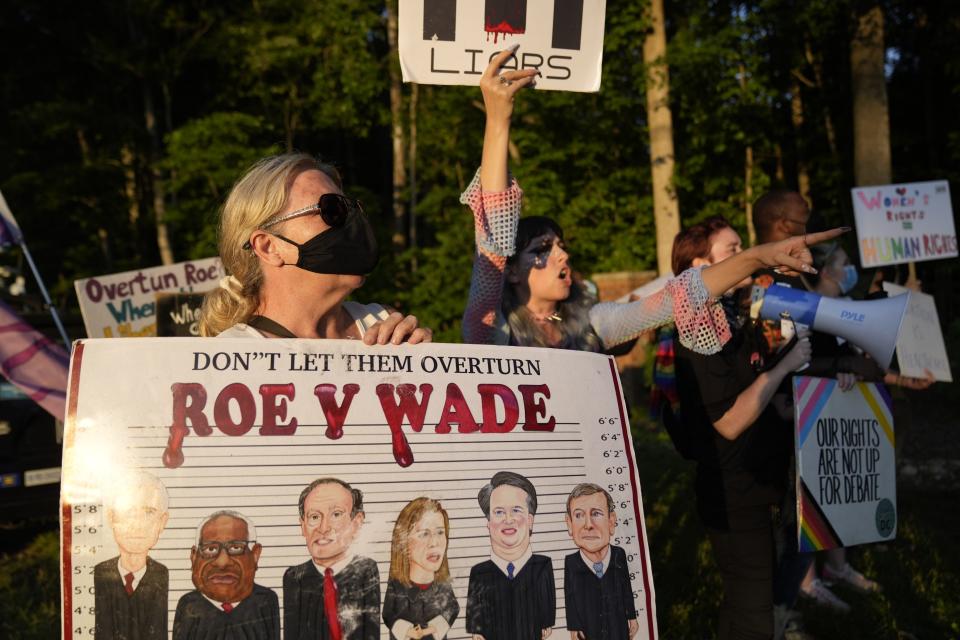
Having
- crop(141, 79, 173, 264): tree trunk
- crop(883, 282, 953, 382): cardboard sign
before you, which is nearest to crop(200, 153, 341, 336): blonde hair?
crop(883, 282, 953, 382): cardboard sign

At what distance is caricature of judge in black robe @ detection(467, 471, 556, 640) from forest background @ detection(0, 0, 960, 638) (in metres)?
3.76

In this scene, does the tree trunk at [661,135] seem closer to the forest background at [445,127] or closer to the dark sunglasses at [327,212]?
the forest background at [445,127]

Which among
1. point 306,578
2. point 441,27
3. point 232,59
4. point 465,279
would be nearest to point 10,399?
point 441,27

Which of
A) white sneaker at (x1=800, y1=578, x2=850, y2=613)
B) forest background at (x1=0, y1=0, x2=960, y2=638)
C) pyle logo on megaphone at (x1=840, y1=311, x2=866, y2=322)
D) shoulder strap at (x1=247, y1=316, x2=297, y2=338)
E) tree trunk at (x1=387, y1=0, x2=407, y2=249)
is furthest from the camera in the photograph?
tree trunk at (x1=387, y1=0, x2=407, y2=249)

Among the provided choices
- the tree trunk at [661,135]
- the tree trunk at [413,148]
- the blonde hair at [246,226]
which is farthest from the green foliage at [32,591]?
the tree trunk at [413,148]

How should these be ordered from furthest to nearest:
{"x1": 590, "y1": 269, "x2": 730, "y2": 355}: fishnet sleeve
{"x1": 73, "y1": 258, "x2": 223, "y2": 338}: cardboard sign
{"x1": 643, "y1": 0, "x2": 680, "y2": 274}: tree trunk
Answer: {"x1": 643, "y1": 0, "x2": 680, "y2": 274}: tree trunk < {"x1": 73, "y1": 258, "x2": 223, "y2": 338}: cardboard sign < {"x1": 590, "y1": 269, "x2": 730, "y2": 355}: fishnet sleeve

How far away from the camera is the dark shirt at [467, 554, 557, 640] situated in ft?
5.77

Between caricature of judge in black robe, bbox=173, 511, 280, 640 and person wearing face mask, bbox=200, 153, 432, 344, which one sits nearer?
caricature of judge in black robe, bbox=173, 511, 280, 640

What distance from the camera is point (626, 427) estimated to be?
2.03 meters

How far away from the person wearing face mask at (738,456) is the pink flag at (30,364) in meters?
2.05

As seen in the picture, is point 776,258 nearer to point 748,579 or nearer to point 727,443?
point 727,443

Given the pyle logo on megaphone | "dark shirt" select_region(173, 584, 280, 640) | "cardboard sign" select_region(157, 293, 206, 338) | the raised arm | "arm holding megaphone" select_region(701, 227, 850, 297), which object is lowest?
"dark shirt" select_region(173, 584, 280, 640)

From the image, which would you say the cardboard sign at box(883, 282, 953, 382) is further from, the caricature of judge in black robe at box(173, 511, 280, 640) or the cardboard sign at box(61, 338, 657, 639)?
the caricature of judge in black robe at box(173, 511, 280, 640)

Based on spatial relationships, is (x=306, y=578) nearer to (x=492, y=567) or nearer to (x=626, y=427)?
(x=492, y=567)
